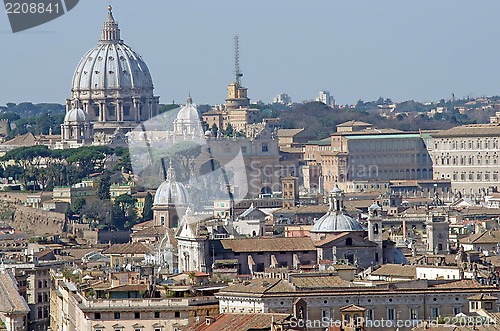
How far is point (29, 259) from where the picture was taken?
235 ft

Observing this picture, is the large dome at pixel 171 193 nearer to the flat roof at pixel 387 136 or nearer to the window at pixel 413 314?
the flat roof at pixel 387 136

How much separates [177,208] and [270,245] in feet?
109

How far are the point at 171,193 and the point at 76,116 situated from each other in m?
62.6

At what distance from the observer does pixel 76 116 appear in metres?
162

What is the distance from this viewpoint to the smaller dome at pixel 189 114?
473ft

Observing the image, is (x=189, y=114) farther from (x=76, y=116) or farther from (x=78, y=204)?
(x=78, y=204)

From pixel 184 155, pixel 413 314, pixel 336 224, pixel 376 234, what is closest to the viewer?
pixel 413 314

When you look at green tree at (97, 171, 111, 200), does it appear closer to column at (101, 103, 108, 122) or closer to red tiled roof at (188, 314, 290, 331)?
column at (101, 103, 108, 122)

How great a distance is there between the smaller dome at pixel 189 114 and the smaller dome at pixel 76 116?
14.9 meters

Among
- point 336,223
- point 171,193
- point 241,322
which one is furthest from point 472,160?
point 241,322

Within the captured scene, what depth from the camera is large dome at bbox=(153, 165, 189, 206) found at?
99.4 meters

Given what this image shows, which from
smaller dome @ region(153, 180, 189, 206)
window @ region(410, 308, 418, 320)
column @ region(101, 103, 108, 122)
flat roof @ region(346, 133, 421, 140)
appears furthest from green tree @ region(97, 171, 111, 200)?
window @ region(410, 308, 418, 320)

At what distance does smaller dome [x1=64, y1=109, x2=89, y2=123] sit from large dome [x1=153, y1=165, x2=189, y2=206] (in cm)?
5904

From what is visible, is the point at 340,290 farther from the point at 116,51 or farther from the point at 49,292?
the point at 116,51
